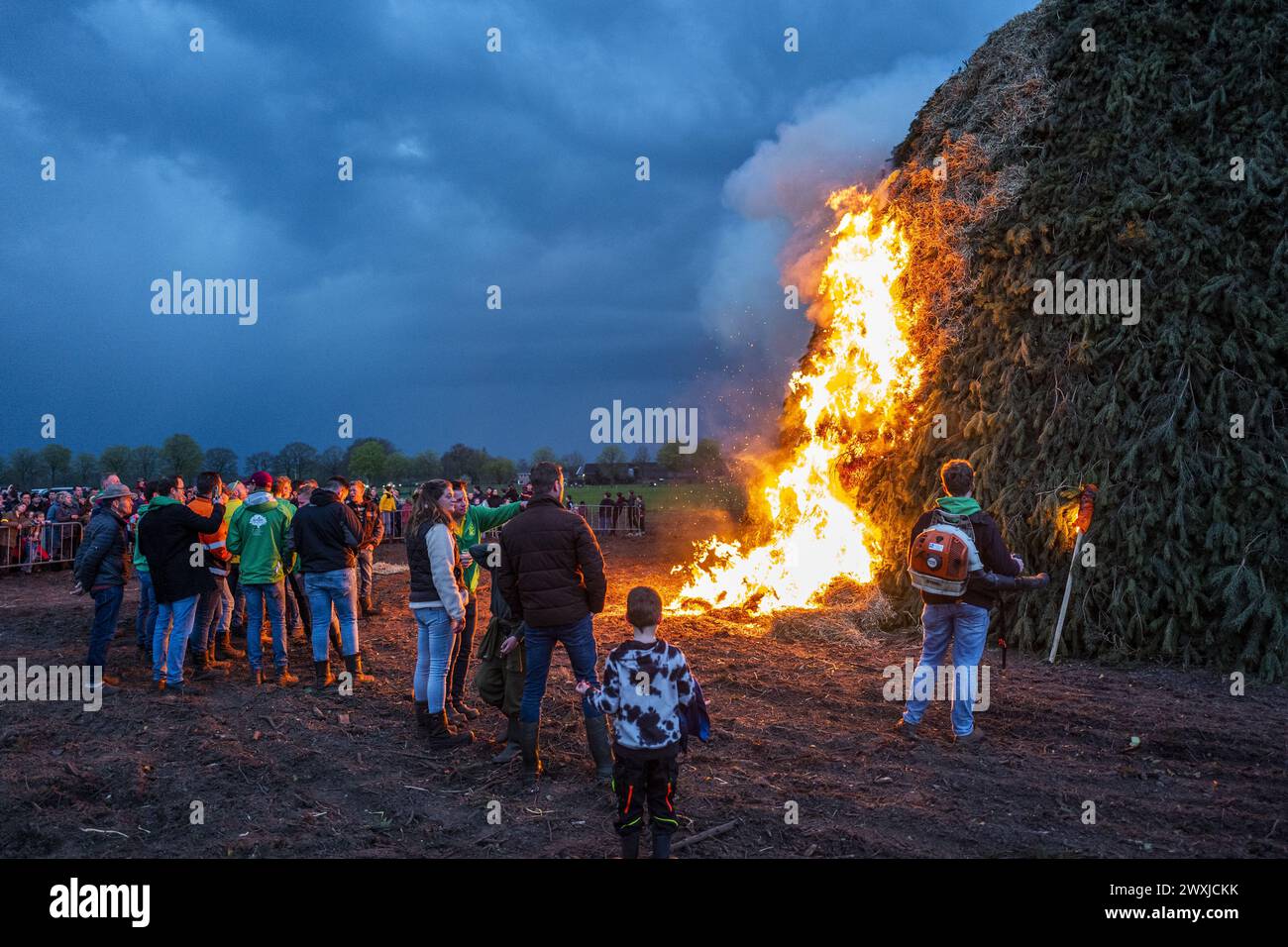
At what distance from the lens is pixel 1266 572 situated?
9312 mm

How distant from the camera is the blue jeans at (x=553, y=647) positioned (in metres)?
6.42

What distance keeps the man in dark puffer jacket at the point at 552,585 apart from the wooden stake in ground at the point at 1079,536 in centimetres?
597

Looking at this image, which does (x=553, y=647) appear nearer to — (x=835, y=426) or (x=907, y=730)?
(x=907, y=730)

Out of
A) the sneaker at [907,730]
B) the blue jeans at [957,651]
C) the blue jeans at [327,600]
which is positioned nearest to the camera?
the blue jeans at [957,651]

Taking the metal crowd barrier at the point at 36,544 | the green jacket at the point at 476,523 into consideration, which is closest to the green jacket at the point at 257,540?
the green jacket at the point at 476,523

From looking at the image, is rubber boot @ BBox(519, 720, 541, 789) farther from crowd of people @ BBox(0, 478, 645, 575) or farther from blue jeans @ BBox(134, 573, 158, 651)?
crowd of people @ BBox(0, 478, 645, 575)

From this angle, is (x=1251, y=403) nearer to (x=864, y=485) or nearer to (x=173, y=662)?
(x=864, y=485)

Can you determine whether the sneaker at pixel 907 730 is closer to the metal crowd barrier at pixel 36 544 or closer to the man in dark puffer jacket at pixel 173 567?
the man in dark puffer jacket at pixel 173 567

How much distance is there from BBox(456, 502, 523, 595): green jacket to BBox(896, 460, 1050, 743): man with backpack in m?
3.79

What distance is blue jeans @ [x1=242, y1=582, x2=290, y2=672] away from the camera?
961cm

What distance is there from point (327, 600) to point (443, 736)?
2520 mm

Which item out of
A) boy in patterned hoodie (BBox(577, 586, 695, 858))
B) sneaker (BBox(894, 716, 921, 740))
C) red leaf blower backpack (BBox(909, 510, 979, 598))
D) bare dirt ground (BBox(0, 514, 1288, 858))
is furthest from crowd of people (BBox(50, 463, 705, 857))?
red leaf blower backpack (BBox(909, 510, 979, 598))

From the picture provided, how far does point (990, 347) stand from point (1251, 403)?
3046mm

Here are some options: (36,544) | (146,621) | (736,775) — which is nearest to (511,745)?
(736,775)
